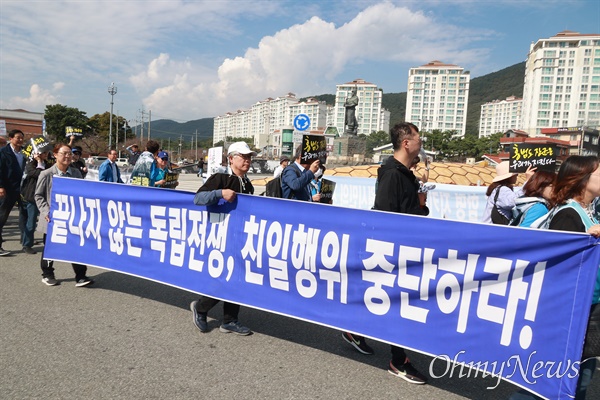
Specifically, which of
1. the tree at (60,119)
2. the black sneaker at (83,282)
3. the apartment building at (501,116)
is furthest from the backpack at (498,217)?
the apartment building at (501,116)

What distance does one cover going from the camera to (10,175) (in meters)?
6.78

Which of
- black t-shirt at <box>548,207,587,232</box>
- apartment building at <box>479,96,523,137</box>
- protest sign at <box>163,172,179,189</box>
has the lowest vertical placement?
protest sign at <box>163,172,179,189</box>

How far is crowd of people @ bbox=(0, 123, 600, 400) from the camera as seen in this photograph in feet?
7.98

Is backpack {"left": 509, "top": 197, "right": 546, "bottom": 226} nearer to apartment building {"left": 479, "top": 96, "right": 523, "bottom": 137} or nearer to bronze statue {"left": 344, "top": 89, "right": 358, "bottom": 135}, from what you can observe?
bronze statue {"left": 344, "top": 89, "right": 358, "bottom": 135}

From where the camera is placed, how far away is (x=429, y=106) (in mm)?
156250

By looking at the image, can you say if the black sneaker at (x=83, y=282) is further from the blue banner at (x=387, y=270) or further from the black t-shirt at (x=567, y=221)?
the black t-shirt at (x=567, y=221)

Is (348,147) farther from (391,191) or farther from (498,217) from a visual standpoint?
(391,191)

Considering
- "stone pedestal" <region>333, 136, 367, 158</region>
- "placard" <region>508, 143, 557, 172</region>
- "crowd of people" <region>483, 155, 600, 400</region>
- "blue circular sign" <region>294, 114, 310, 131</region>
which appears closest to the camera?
"crowd of people" <region>483, 155, 600, 400</region>

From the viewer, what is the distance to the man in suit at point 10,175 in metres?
6.69

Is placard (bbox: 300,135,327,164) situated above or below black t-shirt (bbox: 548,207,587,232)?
above

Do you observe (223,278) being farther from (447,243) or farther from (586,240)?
(586,240)

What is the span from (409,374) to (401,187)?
4.66ft
